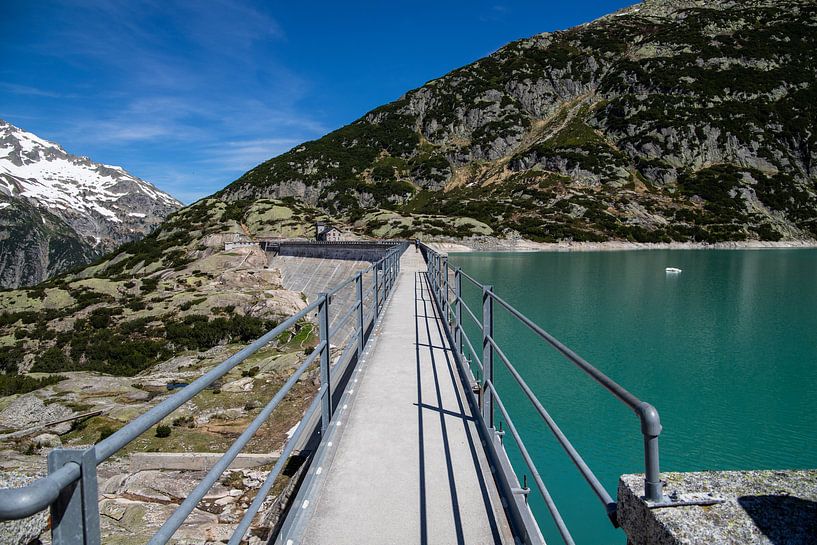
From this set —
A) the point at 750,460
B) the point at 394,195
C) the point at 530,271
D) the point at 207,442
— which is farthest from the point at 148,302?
the point at 394,195

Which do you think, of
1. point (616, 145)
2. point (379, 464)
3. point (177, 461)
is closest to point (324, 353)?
point (379, 464)

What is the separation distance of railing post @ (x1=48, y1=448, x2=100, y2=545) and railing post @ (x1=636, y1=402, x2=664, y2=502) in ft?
6.27

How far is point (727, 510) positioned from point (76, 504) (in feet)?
8.30

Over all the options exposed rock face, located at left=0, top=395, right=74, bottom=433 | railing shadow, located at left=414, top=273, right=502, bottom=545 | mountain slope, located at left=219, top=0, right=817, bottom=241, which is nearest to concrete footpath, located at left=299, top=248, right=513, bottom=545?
railing shadow, located at left=414, top=273, right=502, bottom=545

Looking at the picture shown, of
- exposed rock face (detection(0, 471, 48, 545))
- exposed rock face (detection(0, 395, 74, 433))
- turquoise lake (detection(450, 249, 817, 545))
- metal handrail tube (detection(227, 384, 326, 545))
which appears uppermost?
metal handrail tube (detection(227, 384, 326, 545))

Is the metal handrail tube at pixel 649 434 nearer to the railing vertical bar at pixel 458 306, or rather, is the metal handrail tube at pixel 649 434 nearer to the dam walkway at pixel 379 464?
the dam walkway at pixel 379 464

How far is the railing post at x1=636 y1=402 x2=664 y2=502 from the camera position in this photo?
193 centimetres

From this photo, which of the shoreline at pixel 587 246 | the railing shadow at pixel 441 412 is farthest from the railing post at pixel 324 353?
the shoreline at pixel 587 246

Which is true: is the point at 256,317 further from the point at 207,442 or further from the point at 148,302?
the point at 207,442

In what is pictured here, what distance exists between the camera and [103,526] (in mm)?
7875

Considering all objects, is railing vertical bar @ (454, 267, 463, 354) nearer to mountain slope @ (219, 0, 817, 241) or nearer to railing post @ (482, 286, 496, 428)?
railing post @ (482, 286, 496, 428)

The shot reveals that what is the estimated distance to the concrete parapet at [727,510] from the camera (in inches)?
77.7

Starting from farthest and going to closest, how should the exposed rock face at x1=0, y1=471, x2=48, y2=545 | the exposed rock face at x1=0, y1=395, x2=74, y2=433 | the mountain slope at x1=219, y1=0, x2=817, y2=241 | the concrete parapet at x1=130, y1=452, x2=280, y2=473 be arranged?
the mountain slope at x1=219, y1=0, x2=817, y2=241 → the exposed rock face at x1=0, y1=395, x2=74, y2=433 → the concrete parapet at x1=130, y1=452, x2=280, y2=473 → the exposed rock face at x1=0, y1=471, x2=48, y2=545

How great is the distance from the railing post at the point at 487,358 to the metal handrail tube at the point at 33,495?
4731 mm
